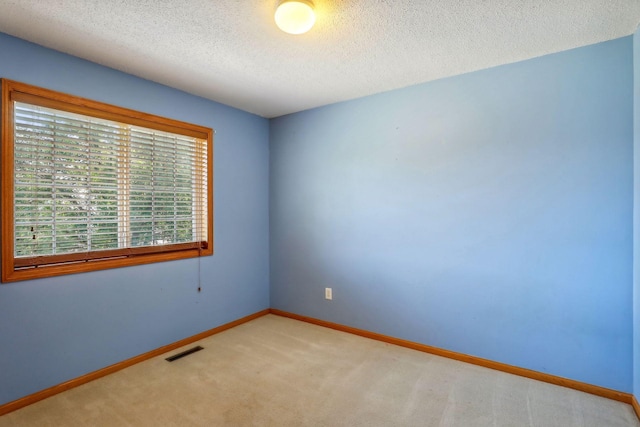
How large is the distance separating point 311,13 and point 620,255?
97.2 inches

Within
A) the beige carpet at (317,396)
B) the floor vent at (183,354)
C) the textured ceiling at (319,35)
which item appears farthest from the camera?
the floor vent at (183,354)

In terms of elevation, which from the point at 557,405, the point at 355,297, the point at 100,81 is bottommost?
the point at 557,405

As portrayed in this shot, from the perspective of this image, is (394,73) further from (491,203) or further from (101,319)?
(101,319)

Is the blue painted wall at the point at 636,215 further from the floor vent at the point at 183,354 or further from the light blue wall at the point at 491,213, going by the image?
the floor vent at the point at 183,354

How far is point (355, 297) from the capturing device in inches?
125

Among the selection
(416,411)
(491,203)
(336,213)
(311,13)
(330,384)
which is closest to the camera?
(311,13)

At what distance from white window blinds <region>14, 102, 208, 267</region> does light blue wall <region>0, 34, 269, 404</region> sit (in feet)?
0.62

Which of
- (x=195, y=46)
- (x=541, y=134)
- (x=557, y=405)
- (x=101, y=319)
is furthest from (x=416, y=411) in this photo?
(x=195, y=46)

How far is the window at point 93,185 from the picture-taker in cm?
202

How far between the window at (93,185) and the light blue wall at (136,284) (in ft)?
0.38

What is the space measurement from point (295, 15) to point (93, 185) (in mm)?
1922

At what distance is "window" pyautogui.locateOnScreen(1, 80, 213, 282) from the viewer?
2.02 m

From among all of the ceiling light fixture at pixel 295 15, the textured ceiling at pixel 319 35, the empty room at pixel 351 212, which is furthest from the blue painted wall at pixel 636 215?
the ceiling light fixture at pixel 295 15

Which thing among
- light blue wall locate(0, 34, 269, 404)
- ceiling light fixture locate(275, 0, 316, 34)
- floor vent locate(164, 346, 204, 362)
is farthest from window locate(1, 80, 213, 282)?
ceiling light fixture locate(275, 0, 316, 34)
